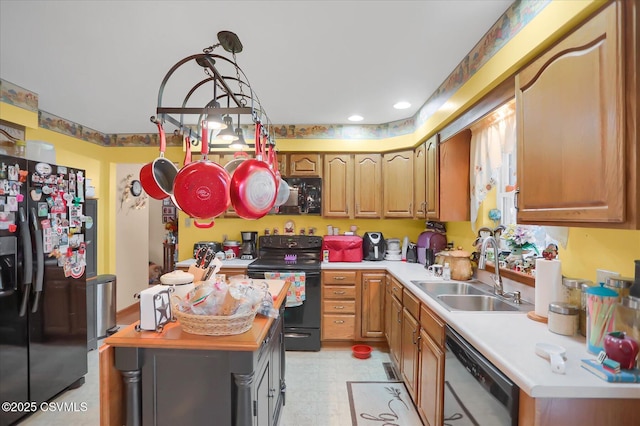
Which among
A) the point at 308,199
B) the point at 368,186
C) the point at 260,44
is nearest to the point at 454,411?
the point at 260,44

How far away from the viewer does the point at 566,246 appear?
1.76 m

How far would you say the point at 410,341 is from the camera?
2.45 m

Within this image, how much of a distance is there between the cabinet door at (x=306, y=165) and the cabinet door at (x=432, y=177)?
4.27ft

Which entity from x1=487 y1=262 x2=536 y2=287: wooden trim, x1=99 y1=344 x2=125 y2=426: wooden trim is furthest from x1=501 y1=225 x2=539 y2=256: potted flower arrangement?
x1=99 y1=344 x2=125 y2=426: wooden trim

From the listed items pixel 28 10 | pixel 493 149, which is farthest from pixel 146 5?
pixel 493 149

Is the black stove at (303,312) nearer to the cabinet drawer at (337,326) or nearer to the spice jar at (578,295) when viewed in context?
the cabinet drawer at (337,326)

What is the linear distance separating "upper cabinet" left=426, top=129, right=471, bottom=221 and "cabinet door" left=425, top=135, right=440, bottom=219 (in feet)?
0.05

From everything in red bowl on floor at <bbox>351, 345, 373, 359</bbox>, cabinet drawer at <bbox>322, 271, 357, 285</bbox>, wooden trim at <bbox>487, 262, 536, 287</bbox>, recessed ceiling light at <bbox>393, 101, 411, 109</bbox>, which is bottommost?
red bowl on floor at <bbox>351, 345, 373, 359</bbox>

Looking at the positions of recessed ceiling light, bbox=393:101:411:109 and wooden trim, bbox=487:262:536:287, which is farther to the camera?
recessed ceiling light, bbox=393:101:411:109

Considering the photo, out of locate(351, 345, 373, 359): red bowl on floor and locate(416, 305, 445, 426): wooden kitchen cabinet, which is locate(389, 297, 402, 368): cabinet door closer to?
locate(351, 345, 373, 359): red bowl on floor

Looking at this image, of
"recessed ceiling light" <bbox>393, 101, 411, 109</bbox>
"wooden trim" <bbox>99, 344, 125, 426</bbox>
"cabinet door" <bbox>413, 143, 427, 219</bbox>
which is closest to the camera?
"wooden trim" <bbox>99, 344, 125, 426</bbox>

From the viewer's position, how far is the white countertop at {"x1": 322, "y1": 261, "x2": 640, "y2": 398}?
3.35 ft

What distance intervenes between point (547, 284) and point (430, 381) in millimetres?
937

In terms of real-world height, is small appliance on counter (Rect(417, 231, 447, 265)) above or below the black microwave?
below
